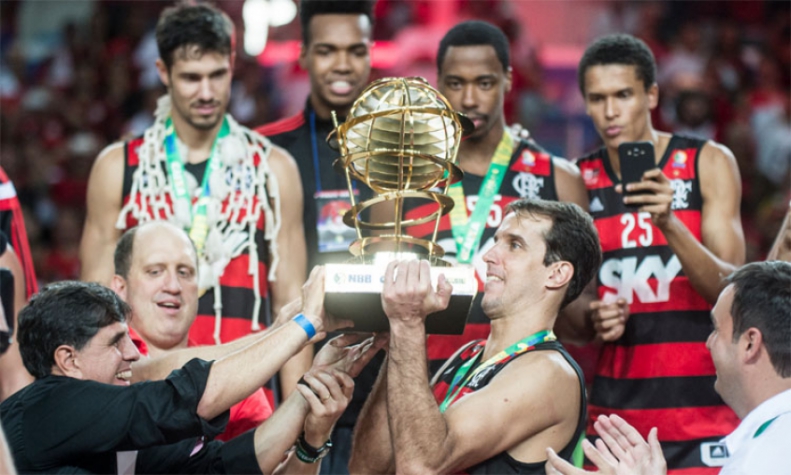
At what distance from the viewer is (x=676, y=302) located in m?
3.78

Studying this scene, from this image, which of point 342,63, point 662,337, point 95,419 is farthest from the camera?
point 342,63

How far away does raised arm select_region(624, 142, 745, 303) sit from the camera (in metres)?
3.43

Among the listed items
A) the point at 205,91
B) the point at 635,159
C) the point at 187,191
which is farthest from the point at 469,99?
the point at 187,191

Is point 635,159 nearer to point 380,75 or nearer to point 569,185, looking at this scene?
point 569,185

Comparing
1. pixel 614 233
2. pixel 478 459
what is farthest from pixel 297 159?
pixel 478 459

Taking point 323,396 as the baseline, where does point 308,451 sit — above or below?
below

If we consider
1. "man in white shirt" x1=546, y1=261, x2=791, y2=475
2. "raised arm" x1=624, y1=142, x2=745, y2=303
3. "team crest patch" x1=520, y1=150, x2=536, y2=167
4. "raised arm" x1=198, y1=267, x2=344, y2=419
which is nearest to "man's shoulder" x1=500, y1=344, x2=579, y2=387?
"man in white shirt" x1=546, y1=261, x2=791, y2=475

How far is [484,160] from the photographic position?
404cm

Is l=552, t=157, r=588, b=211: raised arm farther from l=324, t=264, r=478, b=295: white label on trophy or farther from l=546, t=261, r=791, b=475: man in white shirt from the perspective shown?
l=324, t=264, r=478, b=295: white label on trophy

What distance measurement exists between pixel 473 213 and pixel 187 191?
100 centimetres

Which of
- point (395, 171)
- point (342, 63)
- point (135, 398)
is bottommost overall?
point (135, 398)

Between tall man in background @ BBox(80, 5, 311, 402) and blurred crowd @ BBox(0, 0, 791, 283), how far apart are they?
10.1ft

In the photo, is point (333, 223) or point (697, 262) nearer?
point (697, 262)

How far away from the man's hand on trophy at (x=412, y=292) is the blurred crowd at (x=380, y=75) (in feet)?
15.1
